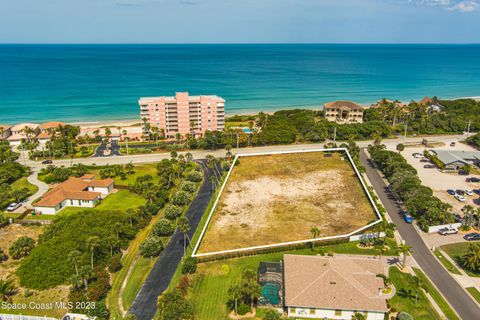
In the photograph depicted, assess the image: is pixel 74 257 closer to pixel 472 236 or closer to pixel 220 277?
pixel 220 277

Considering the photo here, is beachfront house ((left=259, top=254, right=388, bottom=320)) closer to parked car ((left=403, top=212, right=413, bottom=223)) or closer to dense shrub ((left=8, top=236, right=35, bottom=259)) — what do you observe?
parked car ((left=403, top=212, right=413, bottom=223))

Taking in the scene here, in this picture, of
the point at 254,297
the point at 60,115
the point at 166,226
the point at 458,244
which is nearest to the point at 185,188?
the point at 166,226

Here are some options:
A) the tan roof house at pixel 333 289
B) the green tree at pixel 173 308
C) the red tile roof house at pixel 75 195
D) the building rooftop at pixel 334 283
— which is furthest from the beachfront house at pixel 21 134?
the tan roof house at pixel 333 289

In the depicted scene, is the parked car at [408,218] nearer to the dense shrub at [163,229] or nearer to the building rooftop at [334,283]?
the building rooftop at [334,283]

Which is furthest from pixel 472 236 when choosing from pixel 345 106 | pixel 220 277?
pixel 345 106

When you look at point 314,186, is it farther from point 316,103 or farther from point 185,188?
point 316,103

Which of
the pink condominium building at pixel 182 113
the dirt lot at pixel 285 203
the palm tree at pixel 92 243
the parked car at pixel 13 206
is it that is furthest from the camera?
the pink condominium building at pixel 182 113

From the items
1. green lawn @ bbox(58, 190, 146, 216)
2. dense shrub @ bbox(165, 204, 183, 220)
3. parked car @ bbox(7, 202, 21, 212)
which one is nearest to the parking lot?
dense shrub @ bbox(165, 204, 183, 220)
